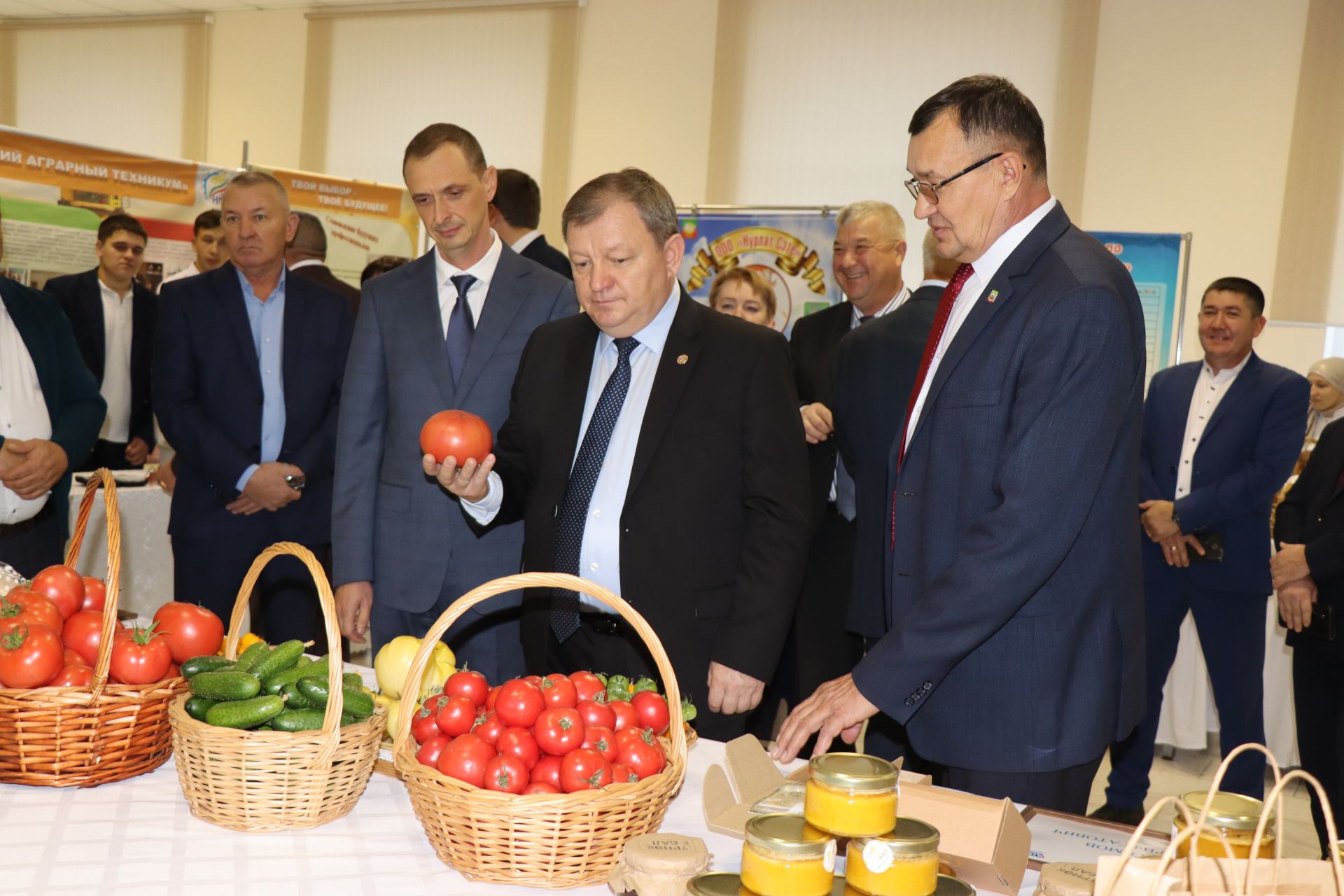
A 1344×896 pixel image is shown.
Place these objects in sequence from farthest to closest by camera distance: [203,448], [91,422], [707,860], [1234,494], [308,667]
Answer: [1234,494] < [203,448] < [91,422] < [308,667] < [707,860]

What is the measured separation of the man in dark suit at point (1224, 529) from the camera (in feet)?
12.9

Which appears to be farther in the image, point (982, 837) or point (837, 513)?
point (837, 513)

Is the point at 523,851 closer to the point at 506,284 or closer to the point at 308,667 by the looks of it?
the point at 308,667

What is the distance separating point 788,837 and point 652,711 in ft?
1.48

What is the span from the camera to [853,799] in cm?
108

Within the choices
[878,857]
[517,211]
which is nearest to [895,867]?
[878,857]

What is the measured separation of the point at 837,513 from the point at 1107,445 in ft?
7.14

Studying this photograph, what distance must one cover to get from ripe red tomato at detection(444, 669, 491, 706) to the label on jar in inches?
23.1

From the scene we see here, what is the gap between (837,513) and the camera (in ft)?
12.5

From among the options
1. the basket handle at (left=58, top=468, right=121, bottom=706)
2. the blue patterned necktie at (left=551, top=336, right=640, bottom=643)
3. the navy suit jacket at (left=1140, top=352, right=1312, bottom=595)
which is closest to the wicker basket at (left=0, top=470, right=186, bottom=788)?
the basket handle at (left=58, top=468, right=121, bottom=706)

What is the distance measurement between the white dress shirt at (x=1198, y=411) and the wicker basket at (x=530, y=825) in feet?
11.6

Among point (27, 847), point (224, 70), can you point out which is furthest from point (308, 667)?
point (224, 70)

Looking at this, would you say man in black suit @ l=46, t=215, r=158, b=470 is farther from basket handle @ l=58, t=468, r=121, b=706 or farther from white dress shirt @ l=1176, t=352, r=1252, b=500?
white dress shirt @ l=1176, t=352, r=1252, b=500

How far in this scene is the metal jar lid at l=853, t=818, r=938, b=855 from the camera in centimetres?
106
